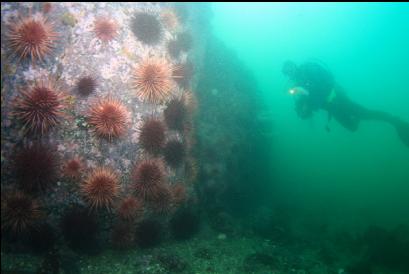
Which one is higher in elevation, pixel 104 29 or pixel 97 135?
pixel 104 29

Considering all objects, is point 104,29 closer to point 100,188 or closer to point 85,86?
point 85,86

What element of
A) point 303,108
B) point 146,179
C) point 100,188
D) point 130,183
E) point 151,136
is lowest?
point 100,188

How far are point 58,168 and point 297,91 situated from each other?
53.1 feet

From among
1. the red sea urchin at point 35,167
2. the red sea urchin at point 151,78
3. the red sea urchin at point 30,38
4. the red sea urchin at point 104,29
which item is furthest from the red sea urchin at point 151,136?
the red sea urchin at point 30,38

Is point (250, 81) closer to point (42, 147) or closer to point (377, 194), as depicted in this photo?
point (42, 147)

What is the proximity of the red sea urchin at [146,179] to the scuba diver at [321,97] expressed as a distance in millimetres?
15556

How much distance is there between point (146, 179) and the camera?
32.9 ft

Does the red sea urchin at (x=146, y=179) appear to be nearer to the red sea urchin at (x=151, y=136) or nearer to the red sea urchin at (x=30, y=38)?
the red sea urchin at (x=151, y=136)

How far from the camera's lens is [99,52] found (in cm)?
1049

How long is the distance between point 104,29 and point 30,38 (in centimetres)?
280

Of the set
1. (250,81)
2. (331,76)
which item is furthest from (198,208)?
(331,76)

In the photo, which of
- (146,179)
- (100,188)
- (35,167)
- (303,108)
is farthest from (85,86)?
(303,108)

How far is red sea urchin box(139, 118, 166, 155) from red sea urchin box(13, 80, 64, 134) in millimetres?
2989

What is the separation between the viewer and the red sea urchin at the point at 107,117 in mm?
9125
